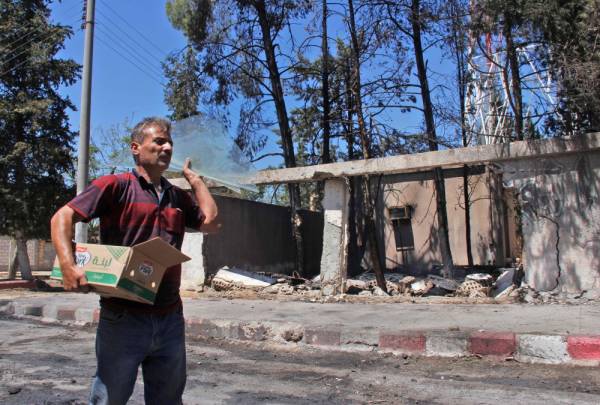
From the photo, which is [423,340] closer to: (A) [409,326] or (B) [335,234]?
(A) [409,326]

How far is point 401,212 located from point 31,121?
1036 centimetres

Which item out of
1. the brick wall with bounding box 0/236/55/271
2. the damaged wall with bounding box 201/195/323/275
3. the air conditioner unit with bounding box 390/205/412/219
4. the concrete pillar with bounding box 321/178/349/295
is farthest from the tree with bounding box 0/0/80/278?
the brick wall with bounding box 0/236/55/271

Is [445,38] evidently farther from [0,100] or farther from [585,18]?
[0,100]

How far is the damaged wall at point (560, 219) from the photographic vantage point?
27.4ft

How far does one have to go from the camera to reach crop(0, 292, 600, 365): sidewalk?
530cm

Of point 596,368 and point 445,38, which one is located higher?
point 445,38

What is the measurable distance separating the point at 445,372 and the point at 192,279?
283 inches

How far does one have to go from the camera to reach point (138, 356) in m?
2.31

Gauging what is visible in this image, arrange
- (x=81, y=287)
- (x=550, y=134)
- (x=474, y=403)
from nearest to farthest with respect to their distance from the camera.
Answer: (x=81, y=287)
(x=474, y=403)
(x=550, y=134)

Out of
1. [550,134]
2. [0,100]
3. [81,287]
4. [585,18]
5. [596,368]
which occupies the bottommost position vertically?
[596,368]

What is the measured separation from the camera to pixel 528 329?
5707 millimetres

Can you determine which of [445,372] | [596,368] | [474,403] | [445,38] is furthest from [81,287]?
[445,38]

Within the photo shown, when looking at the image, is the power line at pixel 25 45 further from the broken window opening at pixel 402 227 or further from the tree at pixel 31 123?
the broken window opening at pixel 402 227

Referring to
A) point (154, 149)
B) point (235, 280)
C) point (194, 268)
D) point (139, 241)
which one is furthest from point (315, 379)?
point (194, 268)
